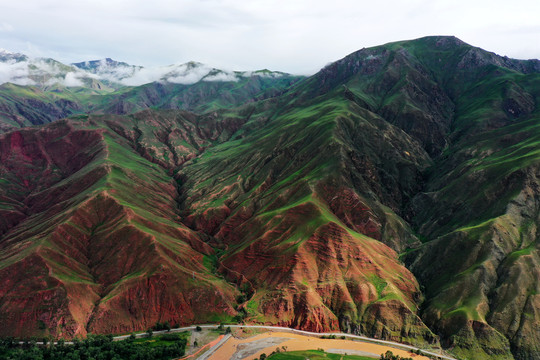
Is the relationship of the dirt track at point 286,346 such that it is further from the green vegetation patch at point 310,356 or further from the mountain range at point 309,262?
the mountain range at point 309,262

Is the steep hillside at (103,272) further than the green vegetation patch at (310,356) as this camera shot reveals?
Yes

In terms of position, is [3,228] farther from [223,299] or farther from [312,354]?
[312,354]

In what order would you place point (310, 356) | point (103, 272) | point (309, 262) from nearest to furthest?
point (310, 356), point (309, 262), point (103, 272)

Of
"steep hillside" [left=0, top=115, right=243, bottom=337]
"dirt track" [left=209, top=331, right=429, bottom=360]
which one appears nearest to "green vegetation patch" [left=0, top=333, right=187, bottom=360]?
"steep hillside" [left=0, top=115, right=243, bottom=337]

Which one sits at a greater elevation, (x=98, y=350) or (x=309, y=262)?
(x=309, y=262)

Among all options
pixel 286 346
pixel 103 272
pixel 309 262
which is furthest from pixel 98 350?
pixel 309 262

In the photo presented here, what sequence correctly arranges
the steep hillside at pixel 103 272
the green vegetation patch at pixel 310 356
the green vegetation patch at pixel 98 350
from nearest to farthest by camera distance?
the green vegetation patch at pixel 98 350 < the green vegetation patch at pixel 310 356 < the steep hillside at pixel 103 272

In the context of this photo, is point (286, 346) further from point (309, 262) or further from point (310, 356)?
point (309, 262)

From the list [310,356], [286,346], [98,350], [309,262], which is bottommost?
[98,350]

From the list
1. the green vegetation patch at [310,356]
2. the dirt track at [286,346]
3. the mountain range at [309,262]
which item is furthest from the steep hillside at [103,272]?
the green vegetation patch at [310,356]

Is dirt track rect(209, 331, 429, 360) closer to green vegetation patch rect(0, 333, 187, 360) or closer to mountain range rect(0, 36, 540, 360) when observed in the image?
mountain range rect(0, 36, 540, 360)

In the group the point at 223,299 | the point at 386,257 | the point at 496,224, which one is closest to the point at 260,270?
the point at 223,299
